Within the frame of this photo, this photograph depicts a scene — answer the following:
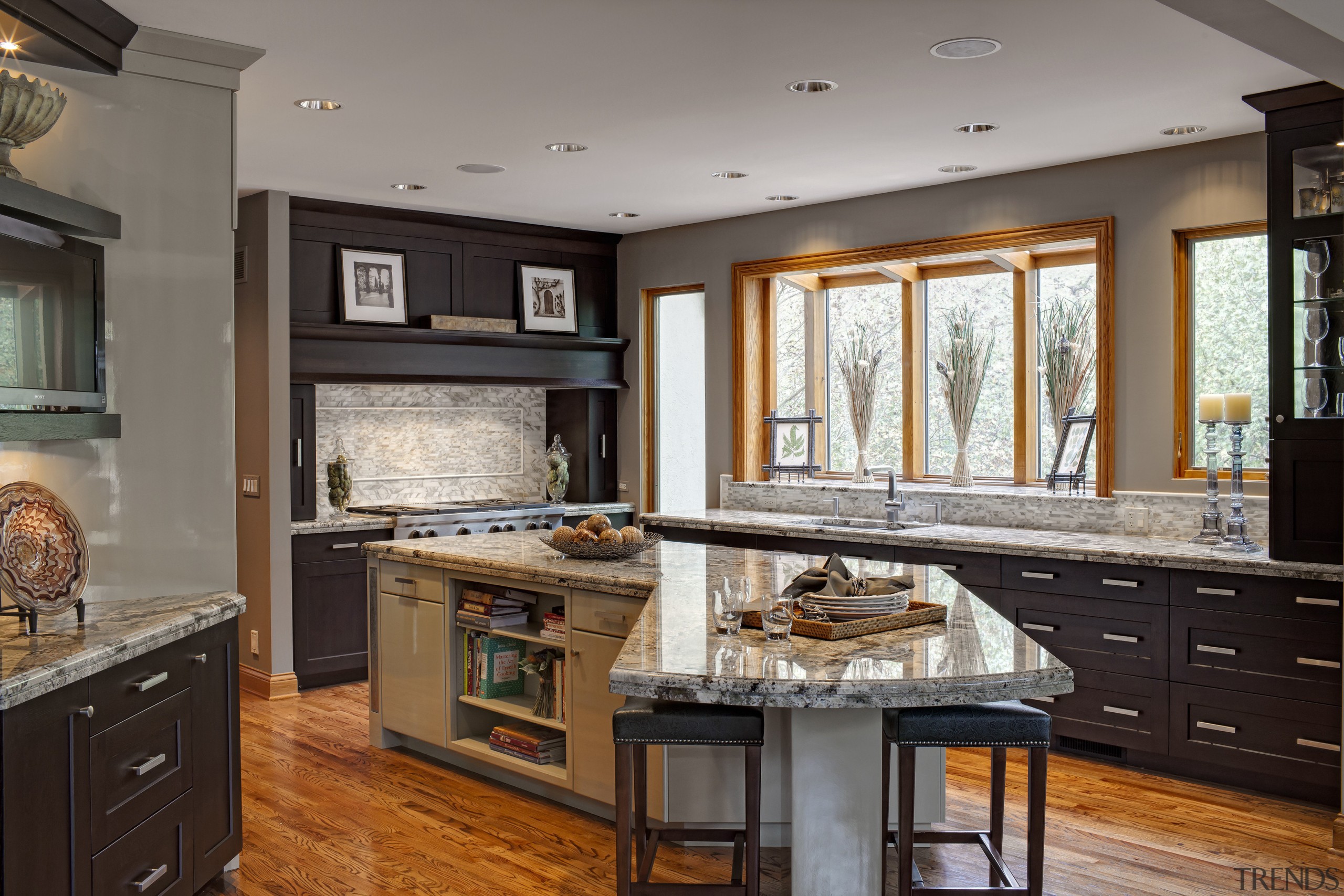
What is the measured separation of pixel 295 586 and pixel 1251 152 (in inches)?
201

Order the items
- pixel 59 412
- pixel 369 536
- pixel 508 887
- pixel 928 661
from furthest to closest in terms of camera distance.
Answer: pixel 369 536, pixel 508 887, pixel 59 412, pixel 928 661

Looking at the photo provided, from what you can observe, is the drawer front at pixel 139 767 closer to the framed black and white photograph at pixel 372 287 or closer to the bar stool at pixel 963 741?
the bar stool at pixel 963 741

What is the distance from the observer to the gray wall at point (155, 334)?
317 cm

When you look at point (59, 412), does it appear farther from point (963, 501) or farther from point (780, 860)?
point (963, 501)

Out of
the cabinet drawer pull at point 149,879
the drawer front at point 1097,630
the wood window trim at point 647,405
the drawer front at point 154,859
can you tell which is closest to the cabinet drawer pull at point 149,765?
the drawer front at point 154,859

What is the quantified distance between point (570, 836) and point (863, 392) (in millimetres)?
3369

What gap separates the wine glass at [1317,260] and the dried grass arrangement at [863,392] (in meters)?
2.48

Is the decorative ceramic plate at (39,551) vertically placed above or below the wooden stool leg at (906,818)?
above

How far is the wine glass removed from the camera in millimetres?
3906

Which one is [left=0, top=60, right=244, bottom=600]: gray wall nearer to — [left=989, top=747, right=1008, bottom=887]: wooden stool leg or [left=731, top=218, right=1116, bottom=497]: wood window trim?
[left=989, top=747, right=1008, bottom=887]: wooden stool leg

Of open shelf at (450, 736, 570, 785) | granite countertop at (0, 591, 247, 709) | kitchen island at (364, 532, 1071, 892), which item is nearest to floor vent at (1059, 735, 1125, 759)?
kitchen island at (364, 532, 1071, 892)

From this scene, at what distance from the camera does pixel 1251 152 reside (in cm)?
445

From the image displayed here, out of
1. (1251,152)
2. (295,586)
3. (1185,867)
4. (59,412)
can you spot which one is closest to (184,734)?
(59,412)

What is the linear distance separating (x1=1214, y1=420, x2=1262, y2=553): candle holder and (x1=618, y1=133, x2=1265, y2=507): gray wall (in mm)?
232
